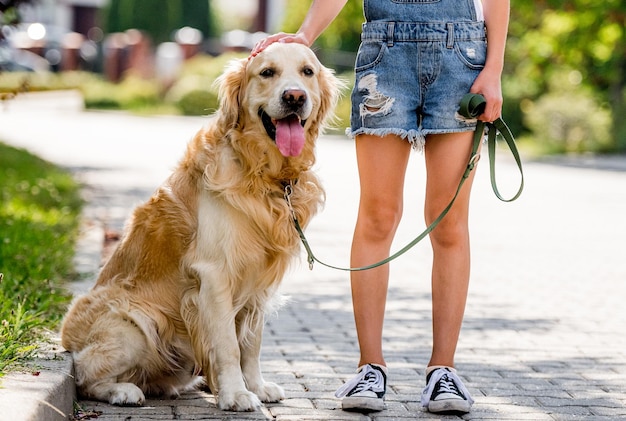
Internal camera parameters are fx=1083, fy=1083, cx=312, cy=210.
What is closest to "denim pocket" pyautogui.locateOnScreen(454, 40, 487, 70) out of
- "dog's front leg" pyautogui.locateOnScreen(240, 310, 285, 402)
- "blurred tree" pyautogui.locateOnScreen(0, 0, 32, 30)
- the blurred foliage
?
"dog's front leg" pyautogui.locateOnScreen(240, 310, 285, 402)

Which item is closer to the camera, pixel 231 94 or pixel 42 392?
pixel 42 392

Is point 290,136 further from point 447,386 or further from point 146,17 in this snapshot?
point 146,17

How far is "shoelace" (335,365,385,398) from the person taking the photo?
4.45 meters

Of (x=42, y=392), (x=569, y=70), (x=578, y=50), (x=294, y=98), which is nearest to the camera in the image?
(x=42, y=392)

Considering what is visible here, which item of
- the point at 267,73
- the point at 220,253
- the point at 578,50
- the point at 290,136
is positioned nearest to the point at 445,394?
the point at 220,253

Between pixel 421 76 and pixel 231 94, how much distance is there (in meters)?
0.79

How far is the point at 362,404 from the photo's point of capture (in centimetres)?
438

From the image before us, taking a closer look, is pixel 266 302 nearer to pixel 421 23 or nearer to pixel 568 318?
pixel 421 23

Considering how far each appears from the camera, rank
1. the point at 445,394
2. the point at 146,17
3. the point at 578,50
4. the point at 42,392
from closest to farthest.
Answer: the point at 42,392 < the point at 445,394 < the point at 578,50 < the point at 146,17

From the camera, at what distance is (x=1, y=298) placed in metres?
5.34

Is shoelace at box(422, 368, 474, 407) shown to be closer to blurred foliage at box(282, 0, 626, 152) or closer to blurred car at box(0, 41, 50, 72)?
blurred foliage at box(282, 0, 626, 152)

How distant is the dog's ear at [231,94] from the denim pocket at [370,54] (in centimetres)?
48

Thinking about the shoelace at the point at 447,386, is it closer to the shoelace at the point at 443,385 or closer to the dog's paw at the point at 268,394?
the shoelace at the point at 443,385

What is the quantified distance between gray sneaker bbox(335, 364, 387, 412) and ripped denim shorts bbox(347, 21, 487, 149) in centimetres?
98
